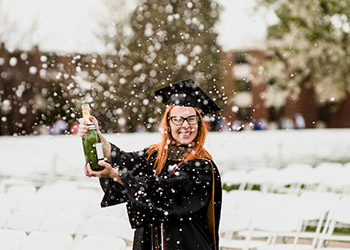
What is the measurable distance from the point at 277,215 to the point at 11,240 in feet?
6.87

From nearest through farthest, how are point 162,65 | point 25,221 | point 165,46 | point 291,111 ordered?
point 25,221, point 165,46, point 162,65, point 291,111

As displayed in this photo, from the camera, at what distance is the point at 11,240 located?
406cm

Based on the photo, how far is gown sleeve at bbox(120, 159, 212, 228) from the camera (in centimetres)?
285

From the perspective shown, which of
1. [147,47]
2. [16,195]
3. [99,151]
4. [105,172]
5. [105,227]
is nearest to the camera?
[105,172]

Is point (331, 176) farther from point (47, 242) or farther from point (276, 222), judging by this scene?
point (47, 242)

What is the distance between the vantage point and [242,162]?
45.4 ft

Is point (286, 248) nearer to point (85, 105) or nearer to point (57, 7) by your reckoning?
point (85, 105)

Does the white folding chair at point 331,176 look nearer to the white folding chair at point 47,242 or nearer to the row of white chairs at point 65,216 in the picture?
the row of white chairs at point 65,216

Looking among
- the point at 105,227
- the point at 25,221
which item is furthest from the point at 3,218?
the point at 105,227

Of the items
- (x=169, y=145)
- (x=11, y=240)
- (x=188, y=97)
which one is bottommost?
(x=11, y=240)

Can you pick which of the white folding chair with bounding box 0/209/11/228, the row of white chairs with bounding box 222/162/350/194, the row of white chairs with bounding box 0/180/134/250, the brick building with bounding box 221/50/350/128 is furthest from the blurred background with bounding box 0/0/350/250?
the brick building with bounding box 221/50/350/128

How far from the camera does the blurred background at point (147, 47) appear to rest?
1185 centimetres

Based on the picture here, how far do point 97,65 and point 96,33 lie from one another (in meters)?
1.12

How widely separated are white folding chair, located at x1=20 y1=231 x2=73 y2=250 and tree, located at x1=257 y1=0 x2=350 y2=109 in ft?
28.8
